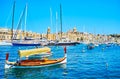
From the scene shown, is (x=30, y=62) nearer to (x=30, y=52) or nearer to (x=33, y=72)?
(x=30, y=52)

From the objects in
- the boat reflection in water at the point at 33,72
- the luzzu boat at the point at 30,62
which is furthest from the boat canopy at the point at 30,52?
the boat reflection in water at the point at 33,72

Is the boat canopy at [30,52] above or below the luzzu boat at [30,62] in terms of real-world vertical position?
above

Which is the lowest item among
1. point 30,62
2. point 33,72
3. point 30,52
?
point 33,72

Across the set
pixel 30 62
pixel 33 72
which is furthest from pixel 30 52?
pixel 33 72

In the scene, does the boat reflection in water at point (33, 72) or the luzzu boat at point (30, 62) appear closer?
the boat reflection in water at point (33, 72)

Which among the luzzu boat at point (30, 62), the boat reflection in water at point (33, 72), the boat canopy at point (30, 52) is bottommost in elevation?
the boat reflection in water at point (33, 72)

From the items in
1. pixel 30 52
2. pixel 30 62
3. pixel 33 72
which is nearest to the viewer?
pixel 33 72

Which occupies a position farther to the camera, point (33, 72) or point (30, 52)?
point (30, 52)

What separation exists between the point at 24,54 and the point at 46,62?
3932mm

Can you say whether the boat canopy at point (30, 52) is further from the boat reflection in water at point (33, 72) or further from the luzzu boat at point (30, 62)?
the boat reflection in water at point (33, 72)

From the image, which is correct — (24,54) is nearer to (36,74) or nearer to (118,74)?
(36,74)

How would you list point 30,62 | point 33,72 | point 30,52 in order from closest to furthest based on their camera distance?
point 33,72, point 30,62, point 30,52

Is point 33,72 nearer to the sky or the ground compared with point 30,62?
nearer to the ground

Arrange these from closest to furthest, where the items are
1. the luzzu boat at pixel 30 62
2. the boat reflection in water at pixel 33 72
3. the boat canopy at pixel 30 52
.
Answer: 1. the boat reflection in water at pixel 33 72
2. the luzzu boat at pixel 30 62
3. the boat canopy at pixel 30 52
